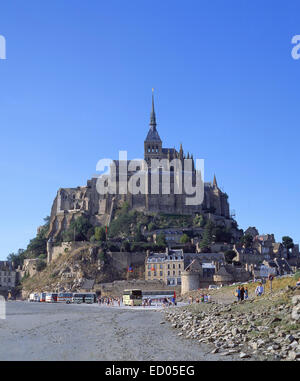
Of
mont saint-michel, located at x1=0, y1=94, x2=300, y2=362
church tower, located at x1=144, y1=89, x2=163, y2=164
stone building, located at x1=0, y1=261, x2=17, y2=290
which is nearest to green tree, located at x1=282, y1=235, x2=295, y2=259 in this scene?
mont saint-michel, located at x1=0, y1=94, x2=300, y2=362

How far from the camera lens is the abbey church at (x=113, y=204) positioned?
102188mm

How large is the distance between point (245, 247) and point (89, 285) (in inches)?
1217

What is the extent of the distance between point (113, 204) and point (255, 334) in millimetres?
85702

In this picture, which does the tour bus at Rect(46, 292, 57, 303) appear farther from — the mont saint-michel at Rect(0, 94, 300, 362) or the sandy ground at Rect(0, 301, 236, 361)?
the sandy ground at Rect(0, 301, 236, 361)

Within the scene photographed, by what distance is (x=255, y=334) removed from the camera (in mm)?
17672

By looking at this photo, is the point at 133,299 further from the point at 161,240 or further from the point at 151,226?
the point at 151,226

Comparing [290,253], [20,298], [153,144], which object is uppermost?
[153,144]

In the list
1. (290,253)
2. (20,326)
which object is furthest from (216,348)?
(290,253)

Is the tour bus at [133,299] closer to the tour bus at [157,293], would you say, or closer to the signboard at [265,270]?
the tour bus at [157,293]

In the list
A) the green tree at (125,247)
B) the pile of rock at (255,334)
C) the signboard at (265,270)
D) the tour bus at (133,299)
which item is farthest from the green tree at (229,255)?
the pile of rock at (255,334)

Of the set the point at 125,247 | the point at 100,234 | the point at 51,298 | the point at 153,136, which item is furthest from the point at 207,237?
the point at 153,136
